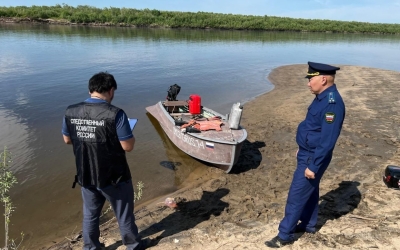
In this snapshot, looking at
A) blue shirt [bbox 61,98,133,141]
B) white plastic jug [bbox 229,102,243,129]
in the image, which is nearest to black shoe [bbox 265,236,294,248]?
blue shirt [bbox 61,98,133,141]

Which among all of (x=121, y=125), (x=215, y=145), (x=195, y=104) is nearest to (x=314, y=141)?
(x=121, y=125)

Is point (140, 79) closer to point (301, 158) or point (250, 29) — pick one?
point (301, 158)

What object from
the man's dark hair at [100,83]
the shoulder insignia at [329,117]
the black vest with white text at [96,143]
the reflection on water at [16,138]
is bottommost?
the reflection on water at [16,138]

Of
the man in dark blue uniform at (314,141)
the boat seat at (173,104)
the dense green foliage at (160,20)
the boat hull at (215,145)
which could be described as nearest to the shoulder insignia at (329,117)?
the man in dark blue uniform at (314,141)

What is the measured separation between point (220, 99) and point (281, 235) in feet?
33.3

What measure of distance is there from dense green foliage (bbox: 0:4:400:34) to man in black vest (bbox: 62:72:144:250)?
56.4 m

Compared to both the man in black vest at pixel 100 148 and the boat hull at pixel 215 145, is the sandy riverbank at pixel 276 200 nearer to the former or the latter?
the boat hull at pixel 215 145

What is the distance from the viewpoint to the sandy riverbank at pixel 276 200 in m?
3.72

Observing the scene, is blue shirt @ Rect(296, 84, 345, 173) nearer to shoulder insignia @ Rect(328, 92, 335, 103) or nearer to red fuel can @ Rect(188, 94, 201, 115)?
shoulder insignia @ Rect(328, 92, 335, 103)

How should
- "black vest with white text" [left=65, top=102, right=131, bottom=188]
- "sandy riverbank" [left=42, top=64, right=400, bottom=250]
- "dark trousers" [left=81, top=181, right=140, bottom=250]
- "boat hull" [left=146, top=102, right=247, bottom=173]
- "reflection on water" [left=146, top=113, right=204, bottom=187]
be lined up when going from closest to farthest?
"black vest with white text" [left=65, top=102, right=131, bottom=188] → "dark trousers" [left=81, top=181, right=140, bottom=250] → "sandy riverbank" [left=42, top=64, right=400, bottom=250] → "boat hull" [left=146, top=102, right=247, bottom=173] → "reflection on water" [left=146, top=113, right=204, bottom=187]

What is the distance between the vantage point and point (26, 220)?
16.8ft

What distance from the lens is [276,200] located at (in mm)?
4988

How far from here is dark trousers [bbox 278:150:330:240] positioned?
3.23 meters

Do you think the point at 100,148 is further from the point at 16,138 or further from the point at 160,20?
the point at 160,20
